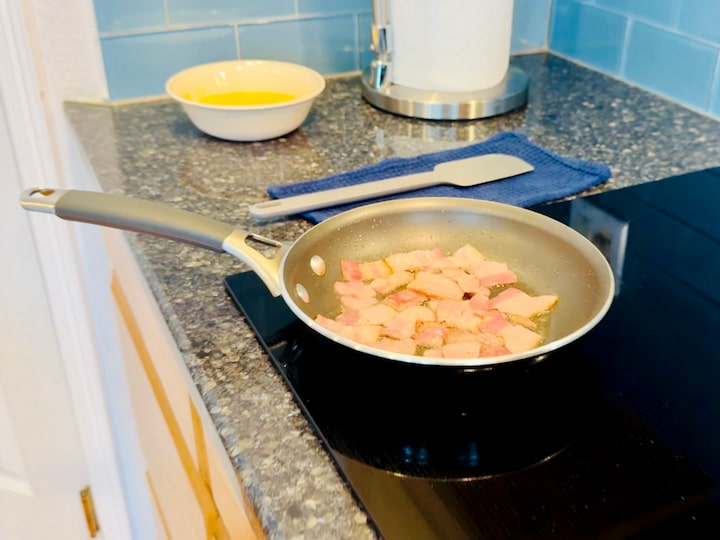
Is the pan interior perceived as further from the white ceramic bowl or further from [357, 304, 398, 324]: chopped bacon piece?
the white ceramic bowl

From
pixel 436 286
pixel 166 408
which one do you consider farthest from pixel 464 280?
pixel 166 408

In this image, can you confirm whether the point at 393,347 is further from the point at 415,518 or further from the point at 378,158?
the point at 378,158

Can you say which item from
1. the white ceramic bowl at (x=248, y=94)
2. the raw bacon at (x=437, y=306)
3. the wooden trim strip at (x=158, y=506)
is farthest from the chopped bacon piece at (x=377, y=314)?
the wooden trim strip at (x=158, y=506)

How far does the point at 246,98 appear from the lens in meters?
0.92

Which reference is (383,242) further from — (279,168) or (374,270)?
(279,168)

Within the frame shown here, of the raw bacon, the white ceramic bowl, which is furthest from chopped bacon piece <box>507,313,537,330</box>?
the white ceramic bowl

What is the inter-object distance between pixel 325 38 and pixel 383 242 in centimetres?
54

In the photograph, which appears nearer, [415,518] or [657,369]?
[415,518]

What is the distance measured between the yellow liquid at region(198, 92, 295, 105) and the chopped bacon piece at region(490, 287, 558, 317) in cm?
49

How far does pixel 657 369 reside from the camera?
47 centimetres

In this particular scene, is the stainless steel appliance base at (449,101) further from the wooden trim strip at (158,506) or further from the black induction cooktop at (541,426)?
the wooden trim strip at (158,506)

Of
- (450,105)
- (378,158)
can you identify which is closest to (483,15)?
(450,105)

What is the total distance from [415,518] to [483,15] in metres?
0.66

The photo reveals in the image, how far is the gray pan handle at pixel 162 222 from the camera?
51 cm
